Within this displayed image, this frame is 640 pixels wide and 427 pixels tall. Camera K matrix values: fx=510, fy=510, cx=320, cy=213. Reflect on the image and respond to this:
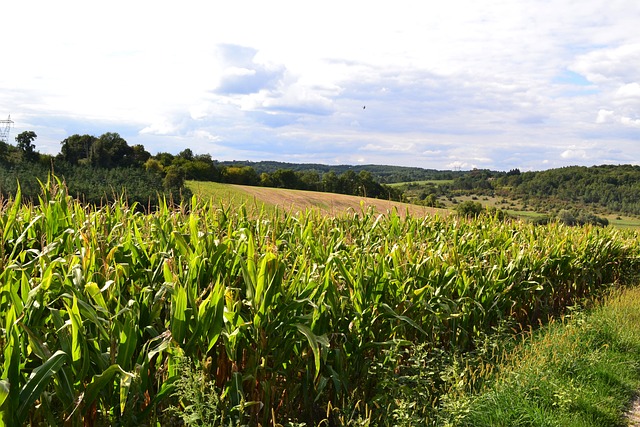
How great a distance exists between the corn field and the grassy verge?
18.1 inches

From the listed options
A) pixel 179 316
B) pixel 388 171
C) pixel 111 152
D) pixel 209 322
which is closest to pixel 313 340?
pixel 209 322

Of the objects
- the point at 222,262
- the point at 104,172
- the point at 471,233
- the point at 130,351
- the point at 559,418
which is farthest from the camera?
the point at 104,172

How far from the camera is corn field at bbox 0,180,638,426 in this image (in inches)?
94.9

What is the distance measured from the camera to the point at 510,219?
1004 cm

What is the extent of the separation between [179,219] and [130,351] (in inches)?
122

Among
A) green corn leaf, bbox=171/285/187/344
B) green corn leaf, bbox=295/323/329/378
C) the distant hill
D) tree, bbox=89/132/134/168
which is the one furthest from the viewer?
the distant hill

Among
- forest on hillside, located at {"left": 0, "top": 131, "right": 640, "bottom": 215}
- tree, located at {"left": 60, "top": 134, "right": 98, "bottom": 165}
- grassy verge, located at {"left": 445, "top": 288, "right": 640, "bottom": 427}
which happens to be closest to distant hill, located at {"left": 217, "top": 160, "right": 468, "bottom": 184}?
forest on hillside, located at {"left": 0, "top": 131, "right": 640, "bottom": 215}

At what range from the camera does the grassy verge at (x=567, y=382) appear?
12.0 feet

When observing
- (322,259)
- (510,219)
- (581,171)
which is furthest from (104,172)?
(581,171)

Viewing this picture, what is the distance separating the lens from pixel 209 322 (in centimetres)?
271

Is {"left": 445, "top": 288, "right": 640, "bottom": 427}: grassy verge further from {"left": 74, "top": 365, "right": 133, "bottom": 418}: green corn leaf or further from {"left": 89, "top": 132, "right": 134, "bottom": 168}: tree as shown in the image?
{"left": 89, "top": 132, "right": 134, "bottom": 168}: tree

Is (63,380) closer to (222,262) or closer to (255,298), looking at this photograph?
(255,298)

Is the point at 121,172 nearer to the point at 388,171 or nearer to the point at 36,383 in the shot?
the point at 36,383

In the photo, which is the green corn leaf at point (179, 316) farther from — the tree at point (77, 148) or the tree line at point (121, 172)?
the tree at point (77, 148)
